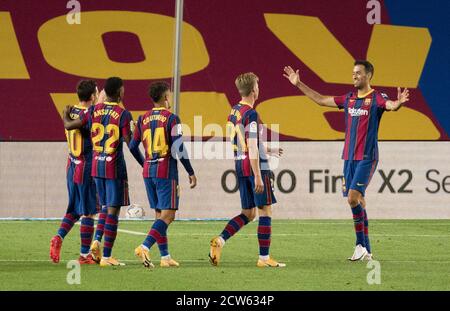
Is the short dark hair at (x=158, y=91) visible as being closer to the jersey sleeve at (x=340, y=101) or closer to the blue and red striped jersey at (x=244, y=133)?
the blue and red striped jersey at (x=244, y=133)

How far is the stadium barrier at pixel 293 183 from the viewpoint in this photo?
58.5 ft

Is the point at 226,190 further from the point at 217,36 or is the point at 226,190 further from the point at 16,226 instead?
the point at 217,36

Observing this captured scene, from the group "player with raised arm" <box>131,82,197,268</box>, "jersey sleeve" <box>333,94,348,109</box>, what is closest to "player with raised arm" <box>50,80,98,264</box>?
"player with raised arm" <box>131,82,197,268</box>

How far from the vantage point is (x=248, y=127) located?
10.3 m

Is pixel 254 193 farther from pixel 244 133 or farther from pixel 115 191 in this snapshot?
pixel 115 191

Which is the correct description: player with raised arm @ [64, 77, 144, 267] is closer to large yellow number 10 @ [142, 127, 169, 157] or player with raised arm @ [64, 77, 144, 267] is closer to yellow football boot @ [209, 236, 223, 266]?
large yellow number 10 @ [142, 127, 169, 157]

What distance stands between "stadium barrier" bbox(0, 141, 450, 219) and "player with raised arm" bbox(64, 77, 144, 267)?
7329mm

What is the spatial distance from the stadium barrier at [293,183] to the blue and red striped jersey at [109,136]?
7345mm

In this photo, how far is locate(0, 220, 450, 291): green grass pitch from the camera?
9.01m

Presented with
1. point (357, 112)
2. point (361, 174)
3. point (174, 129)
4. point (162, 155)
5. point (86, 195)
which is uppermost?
point (357, 112)

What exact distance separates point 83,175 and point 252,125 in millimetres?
1849

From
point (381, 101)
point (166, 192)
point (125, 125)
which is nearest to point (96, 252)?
point (166, 192)

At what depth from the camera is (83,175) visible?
35.9ft
